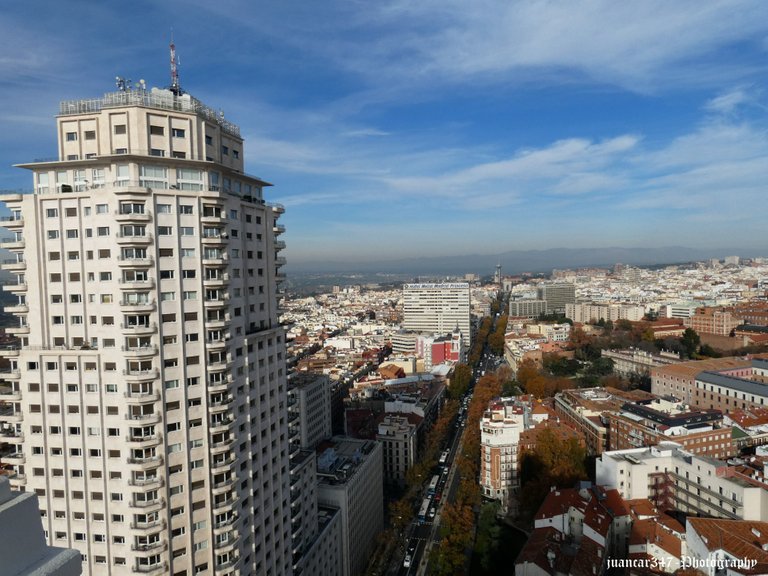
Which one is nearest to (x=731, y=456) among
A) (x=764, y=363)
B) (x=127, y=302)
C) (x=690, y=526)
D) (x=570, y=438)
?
(x=570, y=438)

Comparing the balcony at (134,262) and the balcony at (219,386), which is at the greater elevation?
the balcony at (134,262)

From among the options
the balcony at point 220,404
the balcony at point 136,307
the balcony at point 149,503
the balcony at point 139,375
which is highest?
the balcony at point 136,307

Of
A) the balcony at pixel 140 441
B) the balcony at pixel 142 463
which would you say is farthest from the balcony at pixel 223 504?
the balcony at pixel 140 441

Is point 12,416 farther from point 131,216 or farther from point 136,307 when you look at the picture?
point 131,216

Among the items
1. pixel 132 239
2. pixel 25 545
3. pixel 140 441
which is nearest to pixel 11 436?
pixel 140 441

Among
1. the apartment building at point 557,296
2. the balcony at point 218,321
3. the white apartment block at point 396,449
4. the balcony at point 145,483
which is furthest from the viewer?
the apartment building at point 557,296

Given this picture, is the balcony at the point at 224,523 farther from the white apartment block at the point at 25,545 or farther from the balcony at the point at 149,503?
the white apartment block at the point at 25,545
